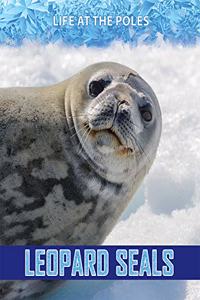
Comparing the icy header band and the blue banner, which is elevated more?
the icy header band

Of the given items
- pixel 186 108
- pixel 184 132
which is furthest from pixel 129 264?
pixel 186 108

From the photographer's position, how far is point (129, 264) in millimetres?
3131

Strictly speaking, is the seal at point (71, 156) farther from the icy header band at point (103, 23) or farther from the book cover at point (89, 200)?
the icy header band at point (103, 23)

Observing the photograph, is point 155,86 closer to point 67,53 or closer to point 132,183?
point 67,53

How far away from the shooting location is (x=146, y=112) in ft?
11.0

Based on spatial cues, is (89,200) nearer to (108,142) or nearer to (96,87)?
(108,142)

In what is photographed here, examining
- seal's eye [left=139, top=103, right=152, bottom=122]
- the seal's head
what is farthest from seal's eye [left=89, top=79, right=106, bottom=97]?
seal's eye [left=139, top=103, right=152, bottom=122]

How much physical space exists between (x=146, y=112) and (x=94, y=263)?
809 millimetres

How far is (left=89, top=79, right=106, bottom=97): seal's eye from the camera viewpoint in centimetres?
331

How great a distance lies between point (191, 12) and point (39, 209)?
4223 mm

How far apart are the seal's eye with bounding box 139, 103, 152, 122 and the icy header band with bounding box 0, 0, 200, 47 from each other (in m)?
3.34

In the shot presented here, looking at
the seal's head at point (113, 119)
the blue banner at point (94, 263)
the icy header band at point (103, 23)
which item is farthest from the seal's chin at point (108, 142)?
the icy header band at point (103, 23)

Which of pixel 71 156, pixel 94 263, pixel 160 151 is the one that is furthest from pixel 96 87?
pixel 160 151

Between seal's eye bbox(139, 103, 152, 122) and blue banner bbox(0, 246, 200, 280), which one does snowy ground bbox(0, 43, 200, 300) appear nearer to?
blue banner bbox(0, 246, 200, 280)
